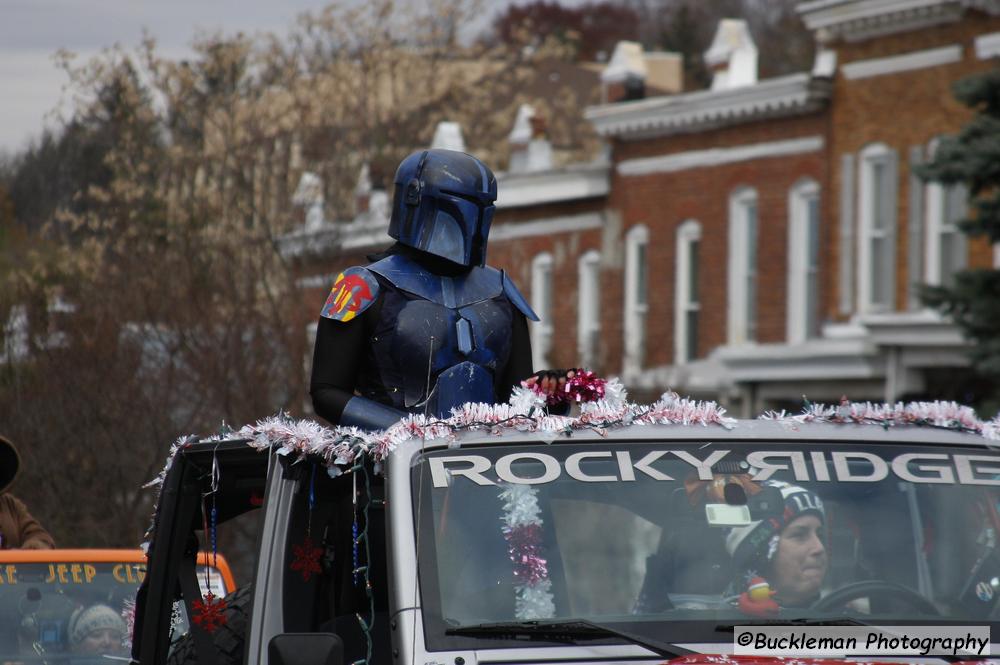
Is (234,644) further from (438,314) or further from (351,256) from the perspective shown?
(351,256)

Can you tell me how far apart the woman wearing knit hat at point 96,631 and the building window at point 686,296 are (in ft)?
75.1

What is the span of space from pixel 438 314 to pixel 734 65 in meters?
25.0

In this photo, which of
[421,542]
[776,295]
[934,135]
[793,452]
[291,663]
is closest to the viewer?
[291,663]

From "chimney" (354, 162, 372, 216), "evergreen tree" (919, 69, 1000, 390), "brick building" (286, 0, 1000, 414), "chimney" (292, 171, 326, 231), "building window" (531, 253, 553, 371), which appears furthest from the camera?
"building window" (531, 253, 553, 371)

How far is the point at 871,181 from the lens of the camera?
27.2 meters

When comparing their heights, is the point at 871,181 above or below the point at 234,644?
above

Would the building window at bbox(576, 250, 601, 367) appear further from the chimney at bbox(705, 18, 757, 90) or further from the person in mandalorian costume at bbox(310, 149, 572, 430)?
the person in mandalorian costume at bbox(310, 149, 572, 430)

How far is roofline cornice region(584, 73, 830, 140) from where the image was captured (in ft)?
90.7

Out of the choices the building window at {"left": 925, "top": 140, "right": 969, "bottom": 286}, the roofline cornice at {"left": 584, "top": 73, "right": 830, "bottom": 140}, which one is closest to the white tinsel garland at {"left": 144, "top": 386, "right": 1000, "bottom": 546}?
the building window at {"left": 925, "top": 140, "right": 969, "bottom": 286}

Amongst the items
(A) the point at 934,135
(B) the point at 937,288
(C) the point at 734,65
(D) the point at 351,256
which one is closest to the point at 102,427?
(D) the point at 351,256

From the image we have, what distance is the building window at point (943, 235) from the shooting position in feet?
84.2

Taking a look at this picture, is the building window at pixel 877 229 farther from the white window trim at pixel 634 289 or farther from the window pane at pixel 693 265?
the white window trim at pixel 634 289

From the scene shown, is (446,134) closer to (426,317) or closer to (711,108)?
(711,108)

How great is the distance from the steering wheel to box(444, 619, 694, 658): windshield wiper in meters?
0.45
